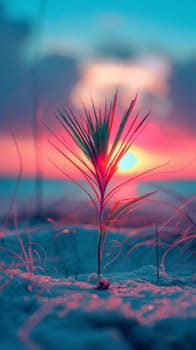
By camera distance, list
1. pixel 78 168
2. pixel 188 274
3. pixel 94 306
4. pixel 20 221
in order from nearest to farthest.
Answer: pixel 94 306
pixel 78 168
pixel 188 274
pixel 20 221

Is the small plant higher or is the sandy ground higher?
the small plant

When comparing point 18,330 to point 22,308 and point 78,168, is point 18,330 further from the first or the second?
point 78,168

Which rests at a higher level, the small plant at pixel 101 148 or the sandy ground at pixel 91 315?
the small plant at pixel 101 148

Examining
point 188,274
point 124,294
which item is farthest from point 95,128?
point 188,274

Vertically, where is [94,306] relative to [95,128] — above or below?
below

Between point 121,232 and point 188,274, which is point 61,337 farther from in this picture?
point 121,232

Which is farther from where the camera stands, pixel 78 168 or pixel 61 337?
pixel 78 168

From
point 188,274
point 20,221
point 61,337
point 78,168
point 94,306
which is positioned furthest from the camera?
point 20,221

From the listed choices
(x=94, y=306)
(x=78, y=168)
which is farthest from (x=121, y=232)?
(x=94, y=306)

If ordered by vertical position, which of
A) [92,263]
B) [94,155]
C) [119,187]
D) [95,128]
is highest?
[95,128]
